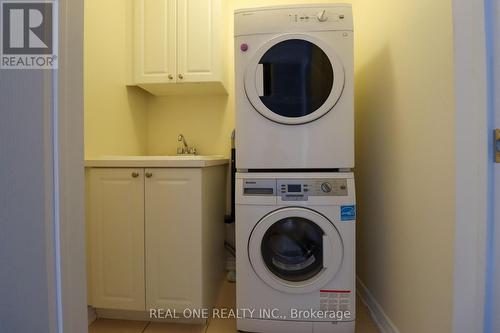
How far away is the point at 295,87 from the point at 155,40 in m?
1.16

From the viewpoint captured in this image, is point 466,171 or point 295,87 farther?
point 295,87

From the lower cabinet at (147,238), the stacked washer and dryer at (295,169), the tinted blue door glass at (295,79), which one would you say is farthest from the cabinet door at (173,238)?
the tinted blue door glass at (295,79)

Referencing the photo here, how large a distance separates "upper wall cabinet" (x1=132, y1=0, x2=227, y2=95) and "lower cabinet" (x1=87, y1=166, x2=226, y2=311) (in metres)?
0.81

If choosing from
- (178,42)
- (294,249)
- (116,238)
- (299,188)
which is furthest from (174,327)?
(178,42)

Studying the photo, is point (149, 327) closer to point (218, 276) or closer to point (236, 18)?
point (218, 276)

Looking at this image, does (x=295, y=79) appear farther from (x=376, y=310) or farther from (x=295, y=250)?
(x=376, y=310)

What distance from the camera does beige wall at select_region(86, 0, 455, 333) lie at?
777 millimetres

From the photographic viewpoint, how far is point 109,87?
4.95ft

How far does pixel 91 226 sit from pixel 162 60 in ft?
3.94

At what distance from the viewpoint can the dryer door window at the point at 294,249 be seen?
1.15 meters

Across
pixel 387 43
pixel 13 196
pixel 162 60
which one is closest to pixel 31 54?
pixel 13 196

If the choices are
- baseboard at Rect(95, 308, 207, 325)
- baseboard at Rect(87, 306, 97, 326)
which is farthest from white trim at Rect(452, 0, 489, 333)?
baseboard at Rect(87, 306, 97, 326)

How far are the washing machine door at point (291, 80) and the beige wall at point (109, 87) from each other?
0.94 m

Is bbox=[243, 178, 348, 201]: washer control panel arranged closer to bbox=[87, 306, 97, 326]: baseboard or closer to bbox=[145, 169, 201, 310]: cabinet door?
bbox=[145, 169, 201, 310]: cabinet door
